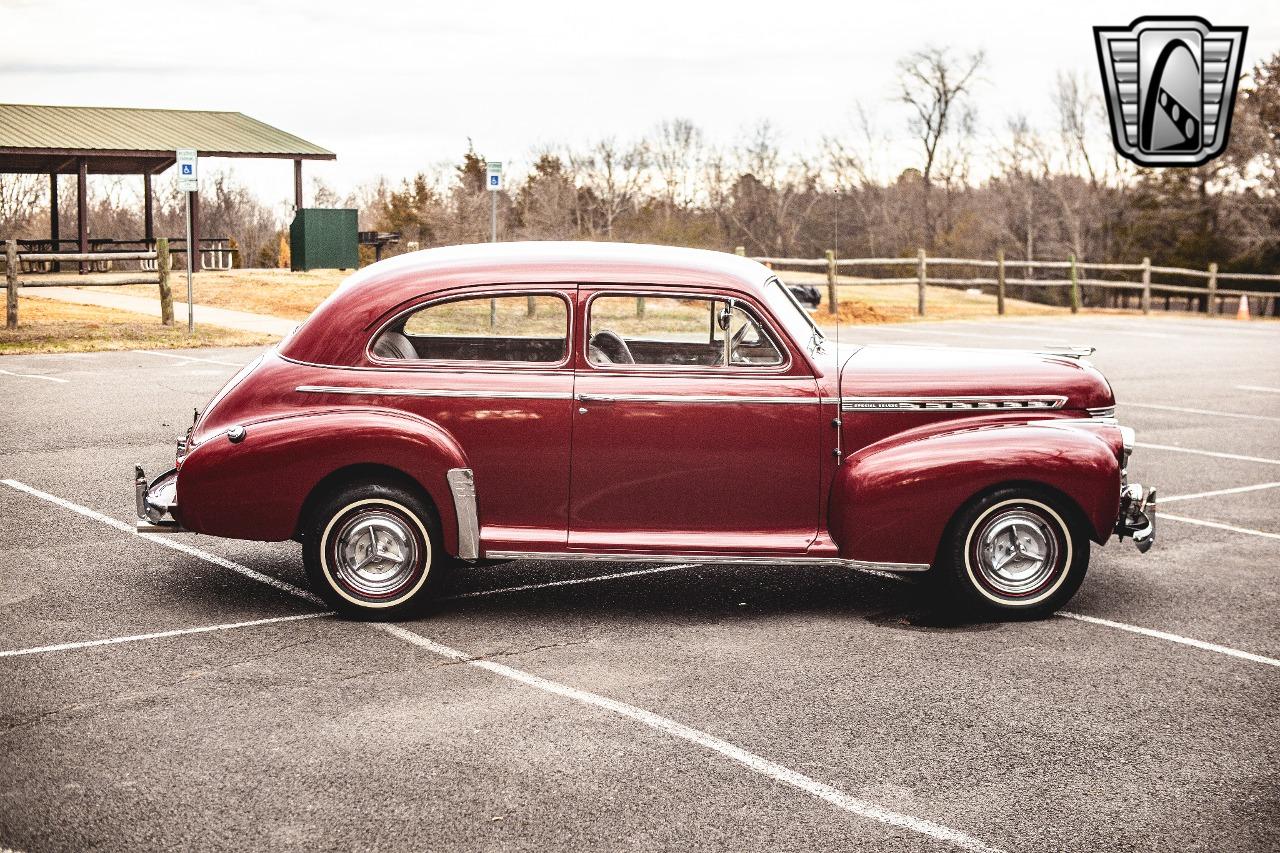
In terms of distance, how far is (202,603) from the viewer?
6785mm

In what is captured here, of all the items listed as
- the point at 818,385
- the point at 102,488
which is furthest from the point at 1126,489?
the point at 102,488

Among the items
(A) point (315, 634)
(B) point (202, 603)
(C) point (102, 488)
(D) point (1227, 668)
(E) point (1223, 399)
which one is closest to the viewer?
(D) point (1227, 668)

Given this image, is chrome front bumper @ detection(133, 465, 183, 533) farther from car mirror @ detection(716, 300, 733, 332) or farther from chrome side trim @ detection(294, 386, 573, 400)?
car mirror @ detection(716, 300, 733, 332)

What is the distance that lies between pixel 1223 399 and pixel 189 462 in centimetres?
1302

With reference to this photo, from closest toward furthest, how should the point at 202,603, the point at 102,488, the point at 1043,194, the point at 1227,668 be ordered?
the point at 1227,668
the point at 202,603
the point at 102,488
the point at 1043,194

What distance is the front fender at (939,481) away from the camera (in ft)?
21.0

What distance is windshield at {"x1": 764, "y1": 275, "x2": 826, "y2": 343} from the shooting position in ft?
21.8

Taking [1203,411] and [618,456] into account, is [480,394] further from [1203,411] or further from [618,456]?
[1203,411]

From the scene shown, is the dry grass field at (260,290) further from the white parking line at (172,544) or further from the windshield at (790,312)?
the windshield at (790,312)

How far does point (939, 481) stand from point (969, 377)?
639mm

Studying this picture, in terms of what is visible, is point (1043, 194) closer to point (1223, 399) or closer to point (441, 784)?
point (1223, 399)

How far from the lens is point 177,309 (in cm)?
2662

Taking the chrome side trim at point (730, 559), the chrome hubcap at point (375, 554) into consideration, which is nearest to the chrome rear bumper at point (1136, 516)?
the chrome side trim at point (730, 559)

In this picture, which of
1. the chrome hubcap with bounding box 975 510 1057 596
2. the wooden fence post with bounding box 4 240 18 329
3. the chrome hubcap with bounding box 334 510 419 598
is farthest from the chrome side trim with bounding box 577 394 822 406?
the wooden fence post with bounding box 4 240 18 329
